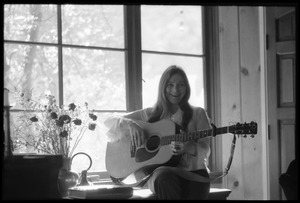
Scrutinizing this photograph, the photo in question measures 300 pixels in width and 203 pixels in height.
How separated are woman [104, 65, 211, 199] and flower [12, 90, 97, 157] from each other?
20 centimetres

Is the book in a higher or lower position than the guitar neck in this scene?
lower

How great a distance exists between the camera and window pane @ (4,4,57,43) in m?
2.86

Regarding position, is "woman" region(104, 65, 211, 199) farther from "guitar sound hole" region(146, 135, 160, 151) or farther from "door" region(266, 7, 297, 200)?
"door" region(266, 7, 297, 200)

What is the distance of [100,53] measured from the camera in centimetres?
313

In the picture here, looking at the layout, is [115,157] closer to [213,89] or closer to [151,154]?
[151,154]

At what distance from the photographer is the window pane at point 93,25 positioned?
304 centimetres

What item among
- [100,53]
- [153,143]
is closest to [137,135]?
[153,143]

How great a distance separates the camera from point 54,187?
255 cm

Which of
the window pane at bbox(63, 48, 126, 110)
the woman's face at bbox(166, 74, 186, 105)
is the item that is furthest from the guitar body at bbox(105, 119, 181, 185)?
the window pane at bbox(63, 48, 126, 110)

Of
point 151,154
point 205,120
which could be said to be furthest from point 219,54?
point 151,154

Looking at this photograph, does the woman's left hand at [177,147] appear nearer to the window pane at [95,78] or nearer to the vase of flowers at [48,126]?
the vase of flowers at [48,126]

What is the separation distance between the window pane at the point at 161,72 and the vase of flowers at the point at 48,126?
46 cm

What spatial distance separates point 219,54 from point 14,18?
1.28 m

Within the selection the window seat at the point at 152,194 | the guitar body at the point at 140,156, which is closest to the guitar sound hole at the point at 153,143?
the guitar body at the point at 140,156
